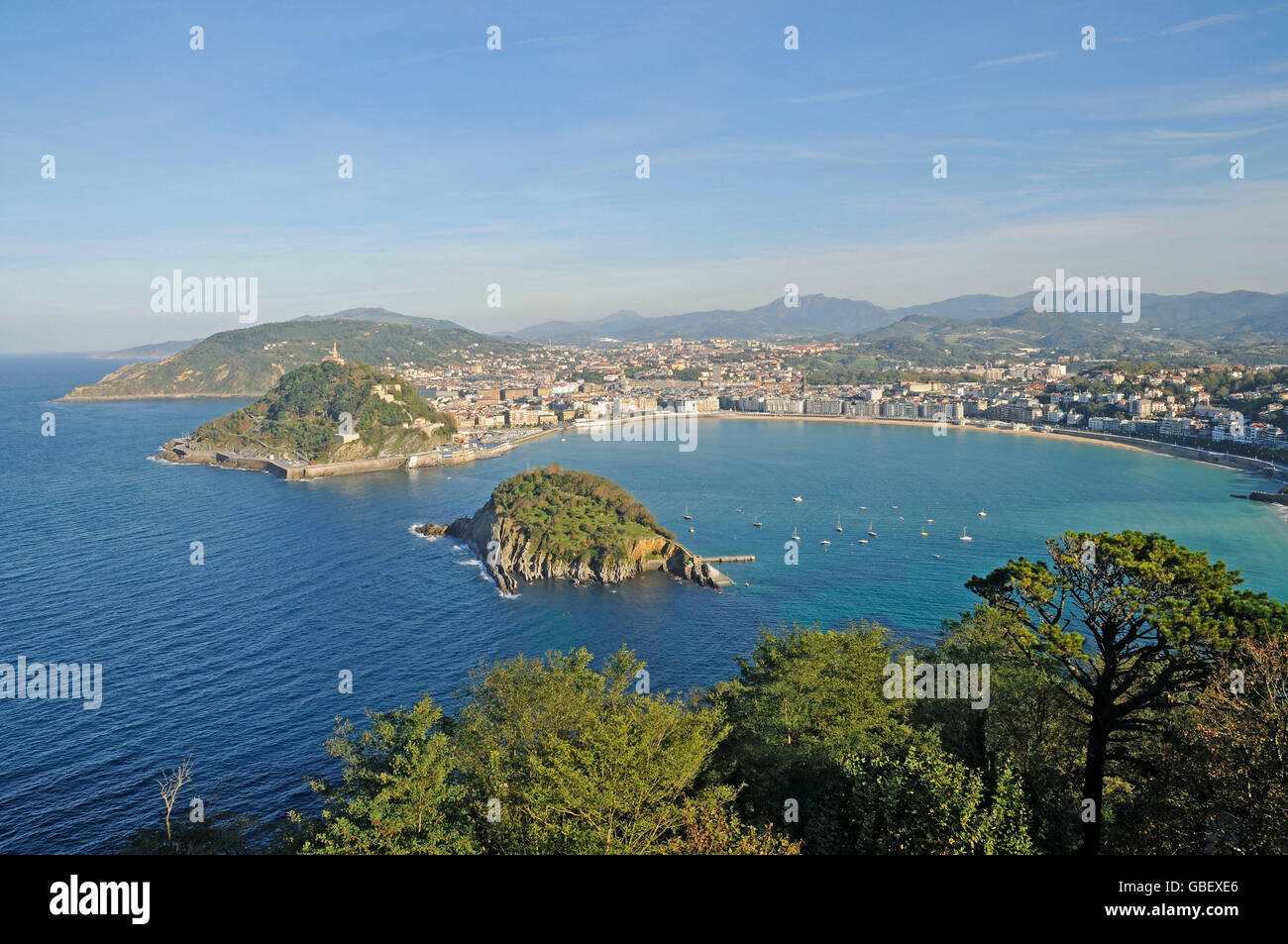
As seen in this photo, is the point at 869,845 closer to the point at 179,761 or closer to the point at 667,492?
the point at 179,761

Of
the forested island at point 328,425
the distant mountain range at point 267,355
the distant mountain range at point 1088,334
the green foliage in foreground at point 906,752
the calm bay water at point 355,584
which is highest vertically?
the distant mountain range at point 1088,334

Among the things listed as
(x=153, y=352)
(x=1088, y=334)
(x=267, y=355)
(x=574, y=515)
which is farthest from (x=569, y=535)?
(x=153, y=352)

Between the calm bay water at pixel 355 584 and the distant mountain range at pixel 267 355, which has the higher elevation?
the distant mountain range at pixel 267 355

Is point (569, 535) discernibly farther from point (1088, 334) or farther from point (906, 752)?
point (1088, 334)

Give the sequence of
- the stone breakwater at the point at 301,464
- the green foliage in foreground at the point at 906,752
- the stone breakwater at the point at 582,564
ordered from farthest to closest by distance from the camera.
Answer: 1. the stone breakwater at the point at 301,464
2. the stone breakwater at the point at 582,564
3. the green foliage in foreground at the point at 906,752

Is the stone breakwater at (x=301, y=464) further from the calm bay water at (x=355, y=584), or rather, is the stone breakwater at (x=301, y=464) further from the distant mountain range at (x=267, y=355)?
the distant mountain range at (x=267, y=355)

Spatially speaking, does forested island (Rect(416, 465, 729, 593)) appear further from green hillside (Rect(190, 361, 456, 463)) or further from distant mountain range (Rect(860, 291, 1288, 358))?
distant mountain range (Rect(860, 291, 1288, 358))

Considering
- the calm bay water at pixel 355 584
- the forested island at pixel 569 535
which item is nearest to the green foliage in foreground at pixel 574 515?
the forested island at pixel 569 535
